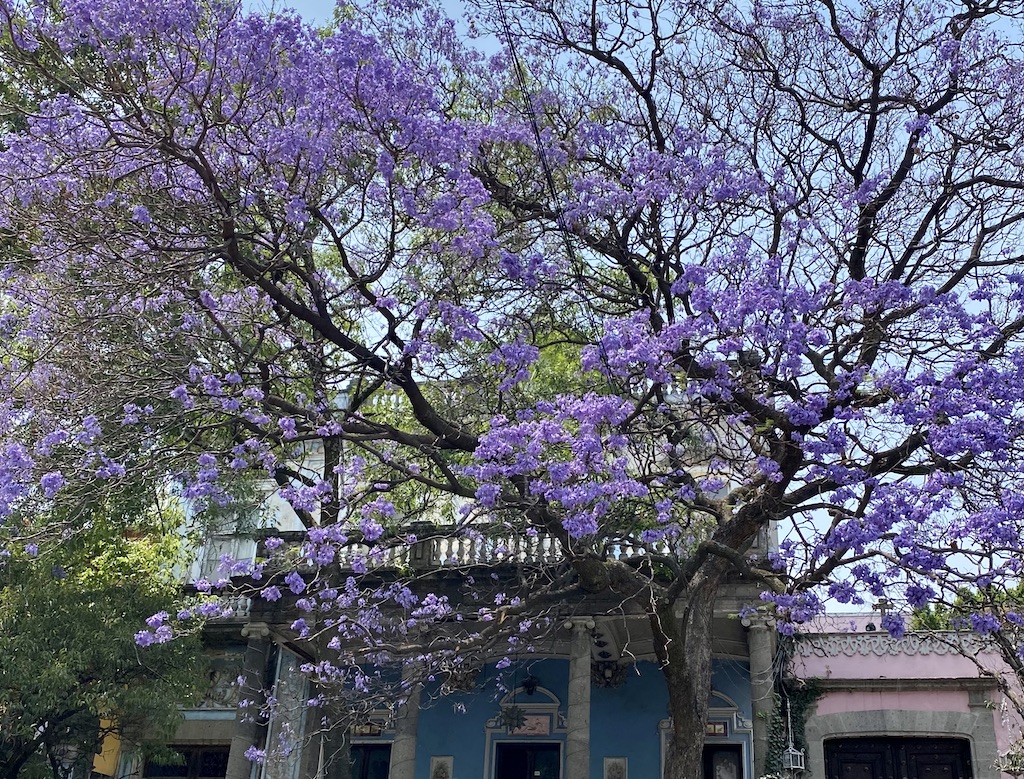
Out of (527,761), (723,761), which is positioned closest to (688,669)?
(723,761)

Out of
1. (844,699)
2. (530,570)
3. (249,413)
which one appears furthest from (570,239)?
(844,699)

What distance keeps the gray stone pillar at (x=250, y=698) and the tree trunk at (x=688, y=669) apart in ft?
24.3

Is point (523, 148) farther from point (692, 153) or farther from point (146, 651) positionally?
point (146, 651)

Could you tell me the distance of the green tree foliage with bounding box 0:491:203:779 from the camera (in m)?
12.5

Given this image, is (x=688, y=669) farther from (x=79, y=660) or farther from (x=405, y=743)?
(x=79, y=660)

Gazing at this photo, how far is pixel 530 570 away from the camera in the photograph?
45.0 feet

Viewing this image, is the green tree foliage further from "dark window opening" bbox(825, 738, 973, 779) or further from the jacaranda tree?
"dark window opening" bbox(825, 738, 973, 779)

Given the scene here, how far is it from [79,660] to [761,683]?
28.3 feet

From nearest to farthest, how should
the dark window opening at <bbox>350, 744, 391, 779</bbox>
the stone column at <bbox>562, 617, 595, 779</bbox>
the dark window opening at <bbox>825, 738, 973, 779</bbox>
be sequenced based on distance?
the stone column at <bbox>562, 617, 595, 779</bbox>, the dark window opening at <bbox>825, 738, 973, 779</bbox>, the dark window opening at <bbox>350, 744, 391, 779</bbox>

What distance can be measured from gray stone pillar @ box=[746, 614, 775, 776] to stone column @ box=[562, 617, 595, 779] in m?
2.22

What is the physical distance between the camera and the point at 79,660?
12.7m

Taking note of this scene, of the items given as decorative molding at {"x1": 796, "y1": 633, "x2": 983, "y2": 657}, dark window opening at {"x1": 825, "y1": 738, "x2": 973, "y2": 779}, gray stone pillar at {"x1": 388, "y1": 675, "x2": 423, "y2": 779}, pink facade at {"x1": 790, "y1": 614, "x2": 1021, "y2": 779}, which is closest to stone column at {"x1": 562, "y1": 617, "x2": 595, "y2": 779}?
gray stone pillar at {"x1": 388, "y1": 675, "x2": 423, "y2": 779}

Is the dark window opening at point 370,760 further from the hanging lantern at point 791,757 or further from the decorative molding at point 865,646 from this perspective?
the decorative molding at point 865,646

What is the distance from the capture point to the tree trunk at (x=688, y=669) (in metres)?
8.73
